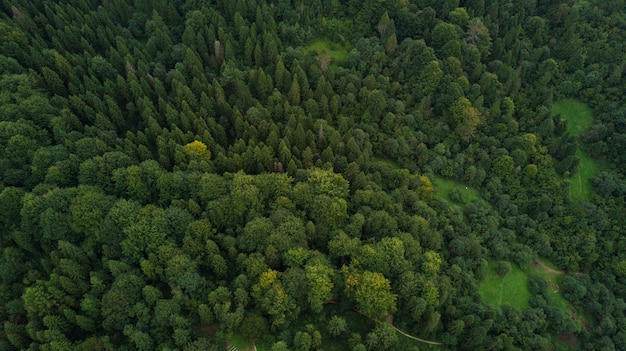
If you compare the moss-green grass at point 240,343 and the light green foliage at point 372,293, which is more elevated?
the light green foliage at point 372,293

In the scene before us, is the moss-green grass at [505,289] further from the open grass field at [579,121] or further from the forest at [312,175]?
the open grass field at [579,121]

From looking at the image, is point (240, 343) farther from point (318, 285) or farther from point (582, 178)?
point (582, 178)

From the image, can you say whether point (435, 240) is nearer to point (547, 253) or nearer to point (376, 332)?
point (376, 332)

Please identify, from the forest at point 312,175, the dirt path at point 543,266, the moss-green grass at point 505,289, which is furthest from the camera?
the dirt path at point 543,266

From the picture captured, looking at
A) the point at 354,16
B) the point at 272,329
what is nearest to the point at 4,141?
the point at 272,329

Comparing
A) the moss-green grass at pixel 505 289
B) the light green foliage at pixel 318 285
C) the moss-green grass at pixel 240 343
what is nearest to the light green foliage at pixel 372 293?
the light green foliage at pixel 318 285
